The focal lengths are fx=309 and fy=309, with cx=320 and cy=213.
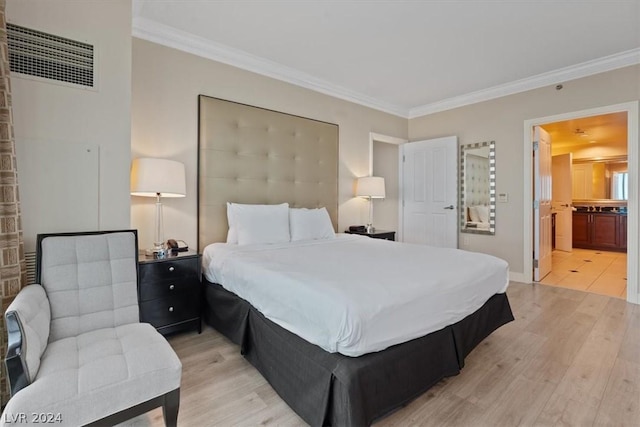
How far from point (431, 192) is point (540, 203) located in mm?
1467

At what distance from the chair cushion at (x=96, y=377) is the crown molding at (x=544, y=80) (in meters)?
4.91

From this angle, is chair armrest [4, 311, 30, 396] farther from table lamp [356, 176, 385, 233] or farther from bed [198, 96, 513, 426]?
table lamp [356, 176, 385, 233]

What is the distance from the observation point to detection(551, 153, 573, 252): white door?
688 cm

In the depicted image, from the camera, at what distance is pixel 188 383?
1917 millimetres

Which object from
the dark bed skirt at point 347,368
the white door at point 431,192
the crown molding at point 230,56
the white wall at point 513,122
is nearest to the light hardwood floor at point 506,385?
the dark bed skirt at point 347,368

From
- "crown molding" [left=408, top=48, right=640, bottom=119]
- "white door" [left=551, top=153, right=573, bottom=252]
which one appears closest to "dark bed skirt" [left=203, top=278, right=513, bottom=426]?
"crown molding" [left=408, top=48, right=640, bottom=119]

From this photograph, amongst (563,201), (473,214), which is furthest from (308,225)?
(563,201)

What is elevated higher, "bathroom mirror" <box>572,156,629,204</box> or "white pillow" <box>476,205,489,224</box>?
"bathroom mirror" <box>572,156,629,204</box>

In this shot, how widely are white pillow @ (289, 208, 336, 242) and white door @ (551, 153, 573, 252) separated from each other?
20.5 feet

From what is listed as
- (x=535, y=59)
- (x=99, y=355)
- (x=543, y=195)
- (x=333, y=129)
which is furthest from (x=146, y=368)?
(x=543, y=195)

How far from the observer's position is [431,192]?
16.6ft

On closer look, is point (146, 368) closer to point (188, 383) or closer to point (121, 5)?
point (188, 383)

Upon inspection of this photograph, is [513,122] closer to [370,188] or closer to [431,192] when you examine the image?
[431,192]

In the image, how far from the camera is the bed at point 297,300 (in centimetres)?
144
